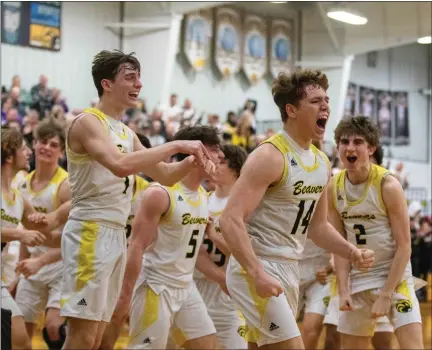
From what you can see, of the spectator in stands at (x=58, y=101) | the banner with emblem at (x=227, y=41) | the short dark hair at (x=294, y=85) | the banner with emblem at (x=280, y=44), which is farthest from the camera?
the banner with emblem at (x=280, y=44)

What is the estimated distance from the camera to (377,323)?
7059mm

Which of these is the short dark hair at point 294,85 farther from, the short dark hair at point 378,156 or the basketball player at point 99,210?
the short dark hair at point 378,156

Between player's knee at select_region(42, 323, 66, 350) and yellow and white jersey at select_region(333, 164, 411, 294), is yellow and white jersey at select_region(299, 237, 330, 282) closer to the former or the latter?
yellow and white jersey at select_region(333, 164, 411, 294)

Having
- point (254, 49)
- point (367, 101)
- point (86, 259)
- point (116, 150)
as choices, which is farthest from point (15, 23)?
point (116, 150)

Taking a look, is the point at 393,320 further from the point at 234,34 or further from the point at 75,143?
the point at 234,34

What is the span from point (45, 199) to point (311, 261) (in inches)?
94.7

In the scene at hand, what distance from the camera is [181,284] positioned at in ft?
20.1

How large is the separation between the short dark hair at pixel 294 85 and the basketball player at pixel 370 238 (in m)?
1.27

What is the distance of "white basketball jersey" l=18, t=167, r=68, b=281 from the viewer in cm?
711

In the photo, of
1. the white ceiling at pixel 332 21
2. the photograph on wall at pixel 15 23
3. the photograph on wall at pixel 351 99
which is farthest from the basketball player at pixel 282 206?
the photograph on wall at pixel 351 99

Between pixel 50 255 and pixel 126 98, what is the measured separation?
5.66ft

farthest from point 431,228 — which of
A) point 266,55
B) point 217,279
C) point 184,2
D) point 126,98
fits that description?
point 126,98

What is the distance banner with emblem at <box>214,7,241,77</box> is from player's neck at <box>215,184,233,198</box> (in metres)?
18.6

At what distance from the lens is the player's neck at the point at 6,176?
6.55 m
